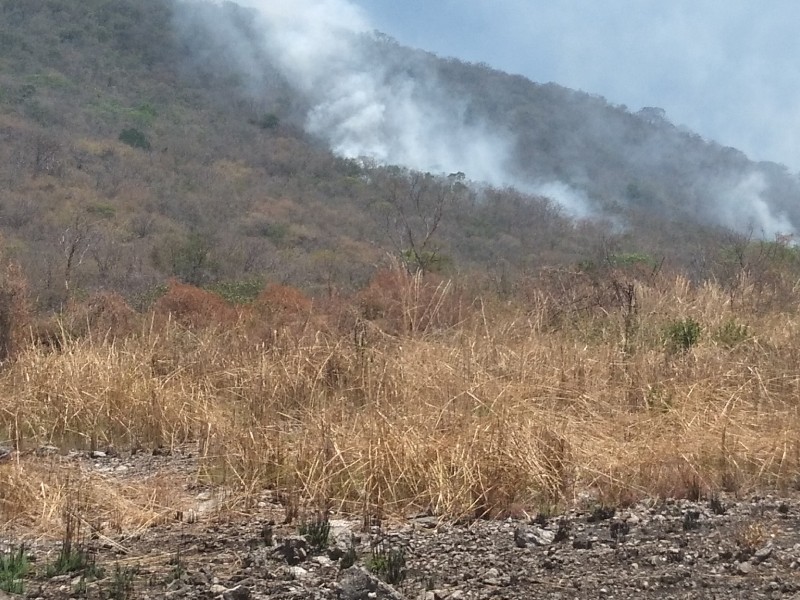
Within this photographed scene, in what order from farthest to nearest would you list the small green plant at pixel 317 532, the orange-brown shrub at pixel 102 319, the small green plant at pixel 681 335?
1. the orange-brown shrub at pixel 102 319
2. the small green plant at pixel 681 335
3. the small green plant at pixel 317 532

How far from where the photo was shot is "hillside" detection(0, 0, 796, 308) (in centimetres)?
1659

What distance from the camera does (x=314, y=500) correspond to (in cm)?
308

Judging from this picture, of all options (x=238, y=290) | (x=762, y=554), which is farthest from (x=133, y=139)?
(x=762, y=554)

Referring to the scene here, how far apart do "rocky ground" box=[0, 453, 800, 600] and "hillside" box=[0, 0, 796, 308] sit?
424 cm

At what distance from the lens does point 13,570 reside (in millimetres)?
2410

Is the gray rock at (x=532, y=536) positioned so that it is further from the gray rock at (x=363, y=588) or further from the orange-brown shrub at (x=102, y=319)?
the orange-brown shrub at (x=102, y=319)

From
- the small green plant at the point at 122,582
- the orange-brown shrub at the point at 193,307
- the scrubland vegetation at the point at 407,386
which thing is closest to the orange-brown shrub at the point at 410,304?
the scrubland vegetation at the point at 407,386

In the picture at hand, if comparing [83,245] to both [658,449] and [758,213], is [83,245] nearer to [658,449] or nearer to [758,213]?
[658,449]

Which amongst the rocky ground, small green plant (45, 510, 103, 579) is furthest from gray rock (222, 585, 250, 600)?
small green plant (45, 510, 103, 579)

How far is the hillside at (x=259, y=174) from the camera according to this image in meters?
16.6

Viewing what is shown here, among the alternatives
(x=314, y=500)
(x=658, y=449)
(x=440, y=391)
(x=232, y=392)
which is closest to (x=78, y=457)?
(x=232, y=392)

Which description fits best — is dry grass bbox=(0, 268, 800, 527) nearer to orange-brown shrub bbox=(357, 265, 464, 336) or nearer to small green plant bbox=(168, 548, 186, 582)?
orange-brown shrub bbox=(357, 265, 464, 336)

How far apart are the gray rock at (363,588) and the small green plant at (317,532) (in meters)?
0.34

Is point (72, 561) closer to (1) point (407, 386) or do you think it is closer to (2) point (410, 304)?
(1) point (407, 386)
